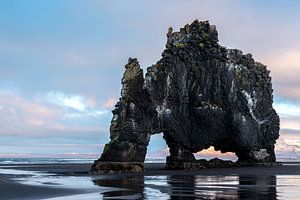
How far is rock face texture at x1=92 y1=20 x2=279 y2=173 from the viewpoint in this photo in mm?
67875

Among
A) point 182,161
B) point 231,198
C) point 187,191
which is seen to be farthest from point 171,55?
point 231,198

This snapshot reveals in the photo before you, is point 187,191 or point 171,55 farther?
point 171,55

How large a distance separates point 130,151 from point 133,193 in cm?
3583

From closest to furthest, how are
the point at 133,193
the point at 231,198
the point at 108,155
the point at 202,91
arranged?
the point at 231,198, the point at 133,193, the point at 108,155, the point at 202,91

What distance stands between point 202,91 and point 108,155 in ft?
60.5

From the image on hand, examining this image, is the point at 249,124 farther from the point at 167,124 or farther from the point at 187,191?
the point at 187,191

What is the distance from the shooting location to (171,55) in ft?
239

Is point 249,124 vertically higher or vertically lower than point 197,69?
lower

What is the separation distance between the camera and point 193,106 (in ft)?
243

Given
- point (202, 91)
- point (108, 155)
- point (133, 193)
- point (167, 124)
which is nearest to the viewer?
point (133, 193)

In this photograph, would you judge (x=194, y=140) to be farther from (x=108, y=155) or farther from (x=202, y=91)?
(x=108, y=155)

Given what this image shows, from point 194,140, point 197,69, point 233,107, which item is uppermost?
point 197,69

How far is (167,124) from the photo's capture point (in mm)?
70188

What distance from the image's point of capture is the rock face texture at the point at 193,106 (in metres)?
67.9
